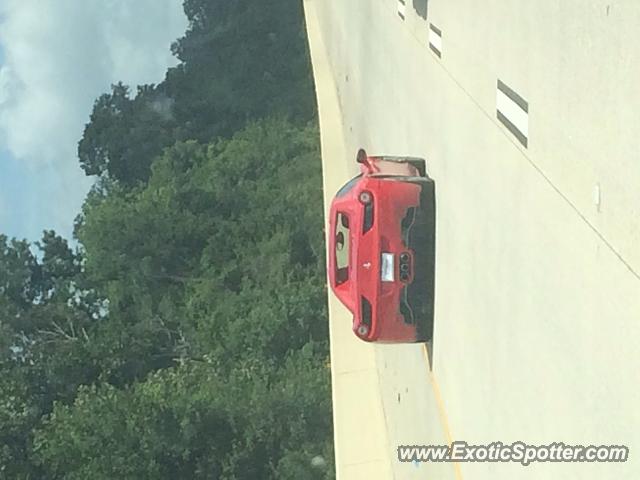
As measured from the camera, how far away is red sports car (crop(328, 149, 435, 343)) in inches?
366

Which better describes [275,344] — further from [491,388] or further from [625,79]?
[625,79]

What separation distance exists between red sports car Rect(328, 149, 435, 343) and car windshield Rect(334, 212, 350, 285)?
0.75 ft

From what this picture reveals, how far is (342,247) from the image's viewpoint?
1027 cm

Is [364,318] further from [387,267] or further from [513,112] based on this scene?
[513,112]

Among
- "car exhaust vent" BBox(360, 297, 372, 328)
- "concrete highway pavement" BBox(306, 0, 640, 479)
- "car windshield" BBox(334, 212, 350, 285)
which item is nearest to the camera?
"concrete highway pavement" BBox(306, 0, 640, 479)

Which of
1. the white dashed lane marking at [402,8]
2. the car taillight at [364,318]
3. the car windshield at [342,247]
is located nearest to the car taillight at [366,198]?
the car windshield at [342,247]

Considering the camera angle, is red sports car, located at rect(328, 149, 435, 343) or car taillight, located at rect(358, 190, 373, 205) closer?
red sports car, located at rect(328, 149, 435, 343)

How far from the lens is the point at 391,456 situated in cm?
1111

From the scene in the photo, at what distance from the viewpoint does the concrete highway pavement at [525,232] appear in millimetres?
4461

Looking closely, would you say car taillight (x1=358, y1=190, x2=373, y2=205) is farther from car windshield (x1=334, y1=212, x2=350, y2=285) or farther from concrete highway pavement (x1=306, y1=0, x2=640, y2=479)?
concrete highway pavement (x1=306, y1=0, x2=640, y2=479)

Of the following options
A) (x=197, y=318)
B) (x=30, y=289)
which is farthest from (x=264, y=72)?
(x=197, y=318)

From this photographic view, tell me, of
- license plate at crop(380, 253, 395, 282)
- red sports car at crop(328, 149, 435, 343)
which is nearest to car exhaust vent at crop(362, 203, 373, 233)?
red sports car at crop(328, 149, 435, 343)

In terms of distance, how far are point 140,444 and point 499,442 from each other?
1267cm

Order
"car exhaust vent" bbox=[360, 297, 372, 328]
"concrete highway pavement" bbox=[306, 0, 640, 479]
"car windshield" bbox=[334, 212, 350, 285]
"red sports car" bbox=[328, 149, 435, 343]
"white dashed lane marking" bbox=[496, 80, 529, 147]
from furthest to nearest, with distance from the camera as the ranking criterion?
"car windshield" bbox=[334, 212, 350, 285], "car exhaust vent" bbox=[360, 297, 372, 328], "red sports car" bbox=[328, 149, 435, 343], "white dashed lane marking" bbox=[496, 80, 529, 147], "concrete highway pavement" bbox=[306, 0, 640, 479]
